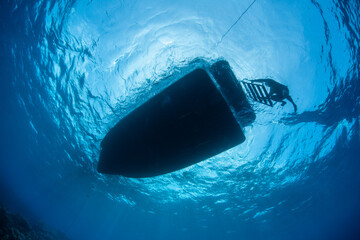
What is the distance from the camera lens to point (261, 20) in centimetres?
618

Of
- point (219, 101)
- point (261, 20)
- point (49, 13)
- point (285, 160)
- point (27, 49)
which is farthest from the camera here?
point (285, 160)

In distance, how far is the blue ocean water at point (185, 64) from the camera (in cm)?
645

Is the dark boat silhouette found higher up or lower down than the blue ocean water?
lower down

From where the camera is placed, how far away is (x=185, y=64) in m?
7.06

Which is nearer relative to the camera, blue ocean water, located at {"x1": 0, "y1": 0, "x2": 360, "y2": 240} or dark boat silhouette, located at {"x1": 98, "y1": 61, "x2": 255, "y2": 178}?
dark boat silhouette, located at {"x1": 98, "y1": 61, "x2": 255, "y2": 178}

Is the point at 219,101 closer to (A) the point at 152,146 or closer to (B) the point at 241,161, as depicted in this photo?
(A) the point at 152,146

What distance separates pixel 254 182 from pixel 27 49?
21372 millimetres

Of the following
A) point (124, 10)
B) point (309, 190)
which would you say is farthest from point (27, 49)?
point (309, 190)

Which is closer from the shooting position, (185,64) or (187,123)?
(187,123)

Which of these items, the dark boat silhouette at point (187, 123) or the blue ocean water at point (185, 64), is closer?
the dark boat silhouette at point (187, 123)

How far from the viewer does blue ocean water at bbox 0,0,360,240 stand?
21.2 feet

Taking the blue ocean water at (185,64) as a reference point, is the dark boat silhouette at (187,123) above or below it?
below

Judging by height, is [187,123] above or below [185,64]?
below

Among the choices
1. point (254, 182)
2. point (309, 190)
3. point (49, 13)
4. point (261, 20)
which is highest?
point (309, 190)
